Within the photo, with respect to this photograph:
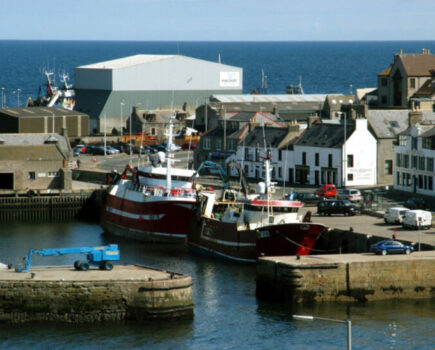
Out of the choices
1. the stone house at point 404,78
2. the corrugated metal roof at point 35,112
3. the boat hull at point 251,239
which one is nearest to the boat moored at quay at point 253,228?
the boat hull at point 251,239

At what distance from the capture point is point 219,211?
75.4 metres

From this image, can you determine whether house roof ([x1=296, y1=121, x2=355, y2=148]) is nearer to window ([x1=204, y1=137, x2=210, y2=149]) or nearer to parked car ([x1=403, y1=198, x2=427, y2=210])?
window ([x1=204, y1=137, x2=210, y2=149])

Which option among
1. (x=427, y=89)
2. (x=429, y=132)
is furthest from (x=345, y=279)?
(x=427, y=89)

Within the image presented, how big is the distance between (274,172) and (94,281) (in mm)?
48984

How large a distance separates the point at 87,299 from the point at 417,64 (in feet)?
272

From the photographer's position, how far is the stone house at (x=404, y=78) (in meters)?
126

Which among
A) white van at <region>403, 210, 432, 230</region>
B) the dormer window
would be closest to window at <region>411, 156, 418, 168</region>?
white van at <region>403, 210, 432, 230</region>

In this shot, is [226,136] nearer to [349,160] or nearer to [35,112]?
[349,160]

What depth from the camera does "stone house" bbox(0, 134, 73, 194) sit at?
97.4 meters

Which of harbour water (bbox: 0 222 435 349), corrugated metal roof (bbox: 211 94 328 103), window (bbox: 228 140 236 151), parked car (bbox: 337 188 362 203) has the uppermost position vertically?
corrugated metal roof (bbox: 211 94 328 103)

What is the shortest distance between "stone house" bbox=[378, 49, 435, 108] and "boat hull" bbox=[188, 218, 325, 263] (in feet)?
182

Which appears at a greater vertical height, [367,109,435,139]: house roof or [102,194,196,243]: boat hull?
[367,109,435,139]: house roof

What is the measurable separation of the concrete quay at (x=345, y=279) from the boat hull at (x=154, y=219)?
20696 millimetres

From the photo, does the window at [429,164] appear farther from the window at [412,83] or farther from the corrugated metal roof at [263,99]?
the corrugated metal roof at [263,99]
